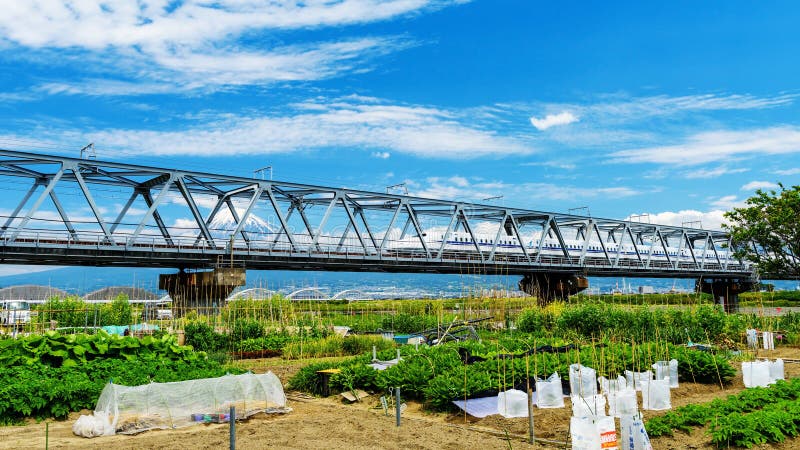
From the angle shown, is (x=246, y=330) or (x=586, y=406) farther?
(x=246, y=330)

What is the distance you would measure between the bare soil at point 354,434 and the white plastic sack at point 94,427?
0.19 meters

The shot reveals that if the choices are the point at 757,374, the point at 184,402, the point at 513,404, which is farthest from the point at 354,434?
the point at 757,374

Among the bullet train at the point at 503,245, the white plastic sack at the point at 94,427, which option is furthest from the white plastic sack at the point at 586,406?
the bullet train at the point at 503,245

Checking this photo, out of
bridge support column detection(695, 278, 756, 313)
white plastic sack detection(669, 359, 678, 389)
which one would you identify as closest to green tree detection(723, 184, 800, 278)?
white plastic sack detection(669, 359, 678, 389)

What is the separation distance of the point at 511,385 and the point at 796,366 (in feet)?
33.3

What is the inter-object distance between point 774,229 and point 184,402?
126 feet

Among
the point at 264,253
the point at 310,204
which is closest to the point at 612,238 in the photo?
the point at 310,204

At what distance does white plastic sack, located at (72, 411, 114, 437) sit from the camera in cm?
1100

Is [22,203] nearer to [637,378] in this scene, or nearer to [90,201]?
[90,201]

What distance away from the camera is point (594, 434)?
8117 millimetres

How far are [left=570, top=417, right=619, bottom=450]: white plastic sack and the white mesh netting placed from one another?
683 centimetres

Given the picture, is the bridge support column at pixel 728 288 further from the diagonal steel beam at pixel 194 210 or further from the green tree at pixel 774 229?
the diagonal steel beam at pixel 194 210

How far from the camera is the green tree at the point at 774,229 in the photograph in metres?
38.7

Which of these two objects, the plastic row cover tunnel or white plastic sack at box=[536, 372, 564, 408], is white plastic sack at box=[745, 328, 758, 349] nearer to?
white plastic sack at box=[536, 372, 564, 408]
